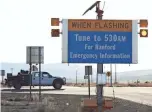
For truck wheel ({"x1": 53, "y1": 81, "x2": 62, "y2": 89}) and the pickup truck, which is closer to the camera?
the pickup truck

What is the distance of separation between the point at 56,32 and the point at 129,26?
2.06m

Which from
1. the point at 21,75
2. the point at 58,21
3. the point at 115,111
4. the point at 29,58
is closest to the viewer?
the point at 58,21

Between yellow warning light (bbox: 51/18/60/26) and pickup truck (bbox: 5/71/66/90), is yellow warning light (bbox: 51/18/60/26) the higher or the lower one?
the higher one

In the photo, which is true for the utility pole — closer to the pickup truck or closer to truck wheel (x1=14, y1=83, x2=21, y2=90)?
the pickup truck

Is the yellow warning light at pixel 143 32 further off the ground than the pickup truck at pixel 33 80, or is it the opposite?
the yellow warning light at pixel 143 32

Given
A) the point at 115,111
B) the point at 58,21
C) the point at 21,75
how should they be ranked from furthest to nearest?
1. the point at 21,75
2. the point at 115,111
3. the point at 58,21

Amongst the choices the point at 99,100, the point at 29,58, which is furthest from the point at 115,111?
the point at 99,100

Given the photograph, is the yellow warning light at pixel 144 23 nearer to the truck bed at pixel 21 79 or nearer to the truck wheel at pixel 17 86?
the truck bed at pixel 21 79

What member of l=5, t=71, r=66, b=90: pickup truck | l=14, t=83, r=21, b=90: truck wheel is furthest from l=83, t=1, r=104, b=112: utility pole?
l=14, t=83, r=21, b=90: truck wheel

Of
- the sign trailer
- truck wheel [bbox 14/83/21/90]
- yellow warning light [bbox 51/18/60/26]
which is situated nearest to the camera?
yellow warning light [bbox 51/18/60/26]

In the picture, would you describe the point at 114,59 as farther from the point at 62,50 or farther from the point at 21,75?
the point at 21,75

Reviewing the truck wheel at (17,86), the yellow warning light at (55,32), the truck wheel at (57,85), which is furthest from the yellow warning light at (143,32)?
the truck wheel at (57,85)

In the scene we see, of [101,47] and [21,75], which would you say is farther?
[21,75]

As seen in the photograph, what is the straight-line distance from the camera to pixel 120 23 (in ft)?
48.9
